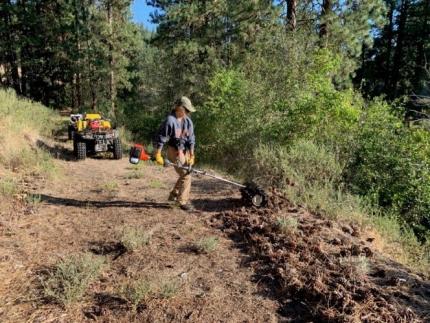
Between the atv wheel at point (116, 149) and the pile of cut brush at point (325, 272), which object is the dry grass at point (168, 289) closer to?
the pile of cut brush at point (325, 272)

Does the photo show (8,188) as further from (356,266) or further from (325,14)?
(325,14)

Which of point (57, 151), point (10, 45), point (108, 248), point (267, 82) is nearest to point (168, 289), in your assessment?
point (108, 248)

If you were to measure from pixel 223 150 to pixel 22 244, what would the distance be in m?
7.80

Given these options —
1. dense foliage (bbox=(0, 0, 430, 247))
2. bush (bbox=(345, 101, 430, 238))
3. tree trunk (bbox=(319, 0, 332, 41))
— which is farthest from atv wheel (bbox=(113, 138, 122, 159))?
tree trunk (bbox=(319, 0, 332, 41))

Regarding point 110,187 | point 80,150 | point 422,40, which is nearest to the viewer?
point 110,187

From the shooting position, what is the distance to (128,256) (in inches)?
182

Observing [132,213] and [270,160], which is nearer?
[132,213]

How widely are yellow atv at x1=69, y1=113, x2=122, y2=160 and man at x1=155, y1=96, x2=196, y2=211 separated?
15.4ft

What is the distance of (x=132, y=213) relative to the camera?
6129 millimetres

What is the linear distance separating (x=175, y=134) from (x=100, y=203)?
1.77m

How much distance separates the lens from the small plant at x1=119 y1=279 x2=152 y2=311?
3.62m

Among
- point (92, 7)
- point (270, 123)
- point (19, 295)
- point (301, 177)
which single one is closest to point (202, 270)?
point (19, 295)

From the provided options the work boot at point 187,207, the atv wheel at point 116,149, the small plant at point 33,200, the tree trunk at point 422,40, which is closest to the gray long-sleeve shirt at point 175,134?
the work boot at point 187,207

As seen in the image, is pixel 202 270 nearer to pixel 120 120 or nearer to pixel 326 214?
pixel 326 214
